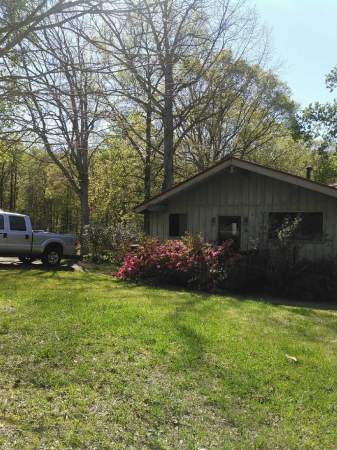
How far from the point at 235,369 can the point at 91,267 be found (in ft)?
41.0

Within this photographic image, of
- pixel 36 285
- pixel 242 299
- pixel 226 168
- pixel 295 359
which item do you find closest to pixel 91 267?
pixel 36 285

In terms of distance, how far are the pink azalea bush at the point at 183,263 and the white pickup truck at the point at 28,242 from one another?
14.4 ft

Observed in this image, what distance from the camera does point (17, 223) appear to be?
54.7 ft

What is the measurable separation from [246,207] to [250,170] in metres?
1.43

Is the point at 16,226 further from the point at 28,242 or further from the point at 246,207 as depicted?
the point at 246,207

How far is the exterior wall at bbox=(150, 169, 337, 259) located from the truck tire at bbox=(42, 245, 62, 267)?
157 inches

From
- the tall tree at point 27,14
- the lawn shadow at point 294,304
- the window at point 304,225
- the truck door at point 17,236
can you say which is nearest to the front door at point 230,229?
the window at point 304,225

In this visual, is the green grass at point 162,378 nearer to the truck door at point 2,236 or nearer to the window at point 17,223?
the truck door at point 2,236

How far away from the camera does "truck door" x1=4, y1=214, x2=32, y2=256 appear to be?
1648 cm

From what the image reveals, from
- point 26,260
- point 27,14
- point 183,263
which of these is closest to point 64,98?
point 27,14

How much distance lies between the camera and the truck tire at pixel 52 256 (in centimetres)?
1730

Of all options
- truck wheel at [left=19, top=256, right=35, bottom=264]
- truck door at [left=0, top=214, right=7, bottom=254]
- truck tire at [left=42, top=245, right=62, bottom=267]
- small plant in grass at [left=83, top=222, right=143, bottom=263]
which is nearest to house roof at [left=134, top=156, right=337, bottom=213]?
small plant in grass at [left=83, top=222, right=143, bottom=263]

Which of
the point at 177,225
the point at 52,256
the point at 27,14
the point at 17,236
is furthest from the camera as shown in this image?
the point at 52,256

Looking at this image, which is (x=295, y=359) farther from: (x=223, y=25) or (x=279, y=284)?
(x=223, y=25)
